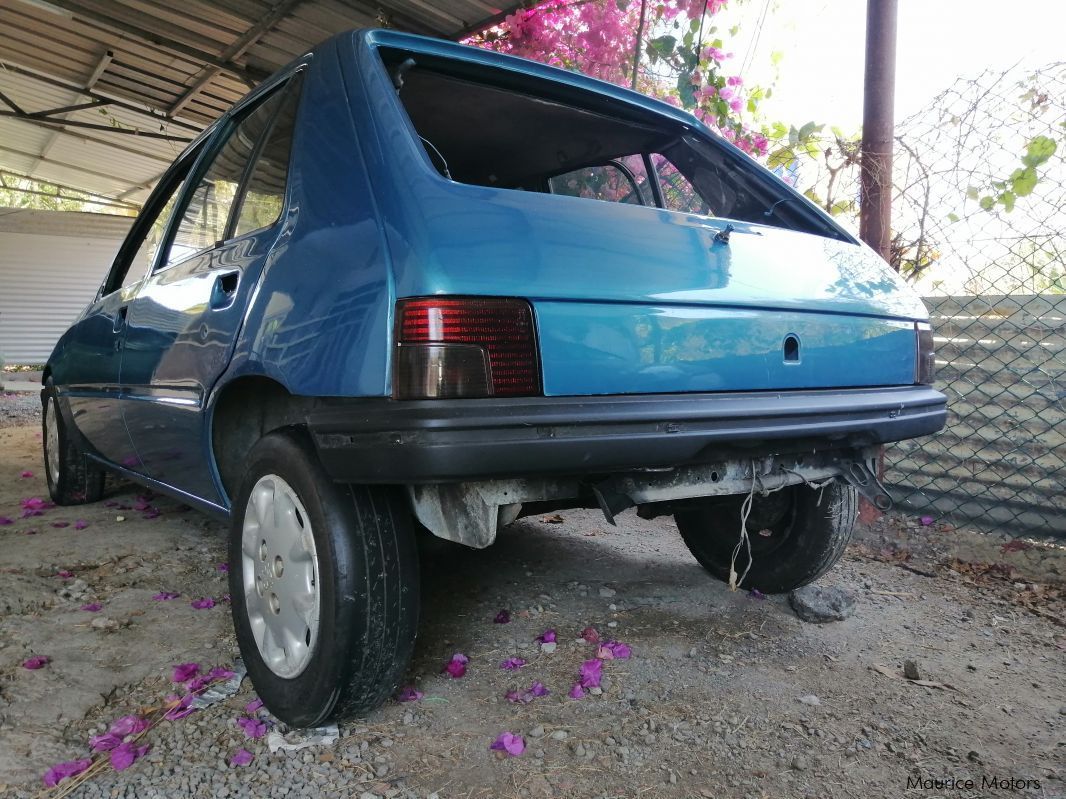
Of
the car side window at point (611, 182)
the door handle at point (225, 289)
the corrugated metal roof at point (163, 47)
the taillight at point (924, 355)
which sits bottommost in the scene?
the taillight at point (924, 355)

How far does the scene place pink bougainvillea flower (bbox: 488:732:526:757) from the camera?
1.62 m

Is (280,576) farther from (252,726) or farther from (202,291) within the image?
(202,291)

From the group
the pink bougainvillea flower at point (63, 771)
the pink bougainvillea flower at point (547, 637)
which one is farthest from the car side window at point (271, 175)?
the pink bougainvillea flower at point (547, 637)

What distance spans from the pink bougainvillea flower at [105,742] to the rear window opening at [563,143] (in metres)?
1.56

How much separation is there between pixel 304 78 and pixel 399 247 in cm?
84

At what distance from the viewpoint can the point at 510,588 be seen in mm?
2648

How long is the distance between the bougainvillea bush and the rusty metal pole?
1.04 meters

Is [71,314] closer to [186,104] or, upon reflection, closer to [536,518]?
[186,104]

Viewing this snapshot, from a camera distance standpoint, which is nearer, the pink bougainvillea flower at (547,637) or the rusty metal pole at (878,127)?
the pink bougainvillea flower at (547,637)

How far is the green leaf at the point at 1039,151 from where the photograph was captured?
282 centimetres

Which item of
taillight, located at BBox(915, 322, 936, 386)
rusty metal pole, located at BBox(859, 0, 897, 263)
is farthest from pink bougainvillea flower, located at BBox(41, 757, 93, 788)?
rusty metal pole, located at BBox(859, 0, 897, 263)

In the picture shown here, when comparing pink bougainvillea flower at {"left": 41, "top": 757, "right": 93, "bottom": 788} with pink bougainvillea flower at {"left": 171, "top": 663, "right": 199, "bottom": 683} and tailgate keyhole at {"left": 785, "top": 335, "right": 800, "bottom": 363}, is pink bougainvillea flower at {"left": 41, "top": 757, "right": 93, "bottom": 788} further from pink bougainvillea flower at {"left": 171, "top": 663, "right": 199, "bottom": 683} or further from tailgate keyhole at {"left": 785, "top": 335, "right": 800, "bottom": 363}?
tailgate keyhole at {"left": 785, "top": 335, "right": 800, "bottom": 363}

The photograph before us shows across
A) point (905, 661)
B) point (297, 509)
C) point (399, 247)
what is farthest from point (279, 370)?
point (905, 661)

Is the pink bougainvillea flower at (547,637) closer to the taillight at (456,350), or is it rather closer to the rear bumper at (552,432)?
the rear bumper at (552,432)
